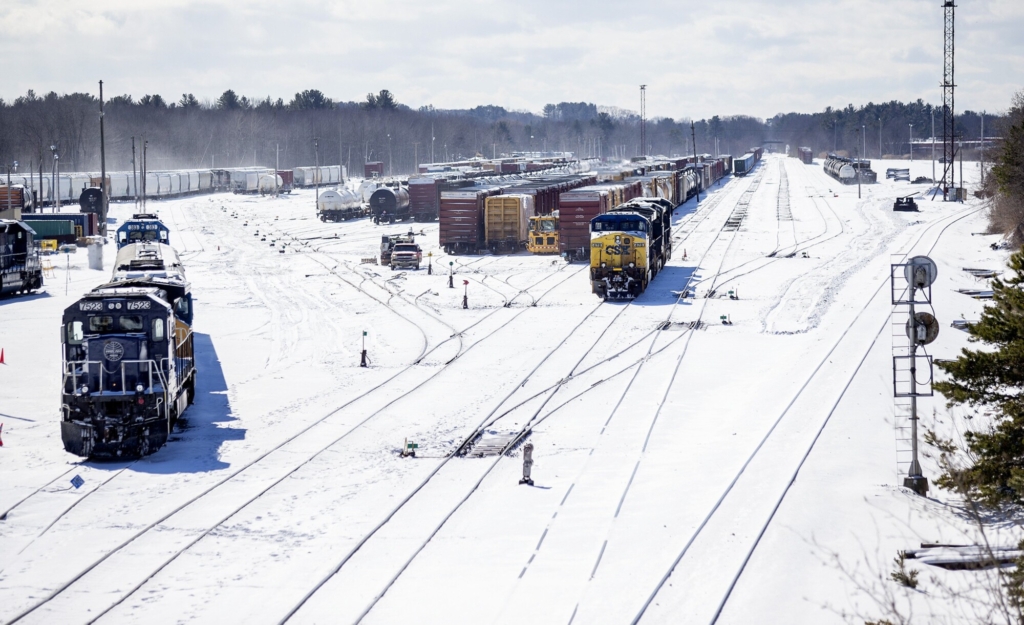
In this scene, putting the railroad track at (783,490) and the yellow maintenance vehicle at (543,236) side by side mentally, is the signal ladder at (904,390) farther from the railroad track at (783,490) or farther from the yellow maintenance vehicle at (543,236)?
the yellow maintenance vehicle at (543,236)

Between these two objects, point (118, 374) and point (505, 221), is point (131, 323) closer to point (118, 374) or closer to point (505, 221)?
point (118, 374)

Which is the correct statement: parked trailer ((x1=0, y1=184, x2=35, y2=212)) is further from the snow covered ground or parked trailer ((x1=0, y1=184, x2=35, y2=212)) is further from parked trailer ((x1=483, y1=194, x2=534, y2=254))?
parked trailer ((x1=483, y1=194, x2=534, y2=254))

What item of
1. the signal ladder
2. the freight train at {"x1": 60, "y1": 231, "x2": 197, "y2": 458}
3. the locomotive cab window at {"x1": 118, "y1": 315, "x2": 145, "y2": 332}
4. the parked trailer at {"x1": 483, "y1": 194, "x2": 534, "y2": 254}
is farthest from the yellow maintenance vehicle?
the locomotive cab window at {"x1": 118, "y1": 315, "x2": 145, "y2": 332}

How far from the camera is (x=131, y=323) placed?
21.0 m

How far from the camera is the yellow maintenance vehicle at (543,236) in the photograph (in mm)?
57312

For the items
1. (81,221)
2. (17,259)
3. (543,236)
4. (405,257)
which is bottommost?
(405,257)

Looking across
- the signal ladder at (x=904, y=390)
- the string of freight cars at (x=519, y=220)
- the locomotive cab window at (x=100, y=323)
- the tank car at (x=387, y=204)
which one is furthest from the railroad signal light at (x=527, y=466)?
the tank car at (x=387, y=204)

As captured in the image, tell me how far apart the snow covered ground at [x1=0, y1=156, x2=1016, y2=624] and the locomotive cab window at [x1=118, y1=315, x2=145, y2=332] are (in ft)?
8.38

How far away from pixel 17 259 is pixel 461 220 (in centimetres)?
2325

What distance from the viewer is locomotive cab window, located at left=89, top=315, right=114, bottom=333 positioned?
20.9 meters

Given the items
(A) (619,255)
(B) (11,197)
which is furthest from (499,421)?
(B) (11,197)

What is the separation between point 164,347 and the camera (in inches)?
830

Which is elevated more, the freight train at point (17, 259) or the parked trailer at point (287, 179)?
the parked trailer at point (287, 179)

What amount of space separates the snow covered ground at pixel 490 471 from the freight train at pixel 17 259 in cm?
118
